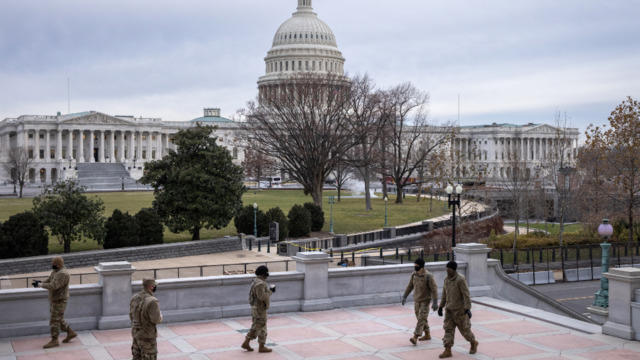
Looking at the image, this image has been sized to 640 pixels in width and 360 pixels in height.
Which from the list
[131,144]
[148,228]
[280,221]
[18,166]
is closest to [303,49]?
[131,144]

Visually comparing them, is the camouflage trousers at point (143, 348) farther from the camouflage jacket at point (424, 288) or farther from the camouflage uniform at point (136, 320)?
the camouflage jacket at point (424, 288)

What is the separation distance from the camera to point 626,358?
47.9 ft

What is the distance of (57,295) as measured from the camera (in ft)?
48.9

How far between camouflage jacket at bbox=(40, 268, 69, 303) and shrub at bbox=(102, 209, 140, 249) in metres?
26.2

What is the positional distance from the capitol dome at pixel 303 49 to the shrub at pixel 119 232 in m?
113

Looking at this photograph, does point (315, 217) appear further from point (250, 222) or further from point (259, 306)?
point (259, 306)

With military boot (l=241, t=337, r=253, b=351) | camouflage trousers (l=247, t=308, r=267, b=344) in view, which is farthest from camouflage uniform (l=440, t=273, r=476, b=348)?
military boot (l=241, t=337, r=253, b=351)

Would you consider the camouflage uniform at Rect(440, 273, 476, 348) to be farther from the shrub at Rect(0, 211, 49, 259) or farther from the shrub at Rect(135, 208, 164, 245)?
the shrub at Rect(135, 208, 164, 245)

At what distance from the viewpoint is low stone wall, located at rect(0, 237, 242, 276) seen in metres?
34.5

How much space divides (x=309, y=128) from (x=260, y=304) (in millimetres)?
42625

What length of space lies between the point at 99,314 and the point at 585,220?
41.4 metres

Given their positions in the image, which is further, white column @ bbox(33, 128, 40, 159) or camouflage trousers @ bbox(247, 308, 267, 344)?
white column @ bbox(33, 128, 40, 159)

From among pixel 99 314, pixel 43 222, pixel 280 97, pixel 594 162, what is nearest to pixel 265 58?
pixel 280 97

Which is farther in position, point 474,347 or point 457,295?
point 474,347
